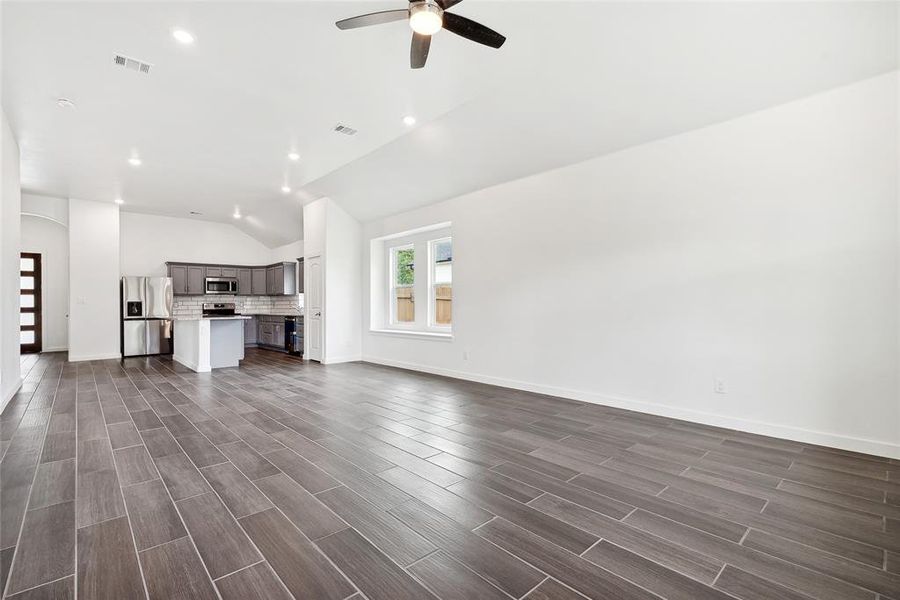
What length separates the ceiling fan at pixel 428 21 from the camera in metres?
2.34

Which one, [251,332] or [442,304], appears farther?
[251,332]

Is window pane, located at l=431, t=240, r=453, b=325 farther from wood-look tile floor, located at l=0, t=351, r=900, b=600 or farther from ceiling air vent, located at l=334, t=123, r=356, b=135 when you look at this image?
wood-look tile floor, located at l=0, t=351, r=900, b=600

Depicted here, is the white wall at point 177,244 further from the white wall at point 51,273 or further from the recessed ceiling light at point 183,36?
the recessed ceiling light at point 183,36

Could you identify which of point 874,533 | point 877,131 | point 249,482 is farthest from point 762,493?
point 249,482

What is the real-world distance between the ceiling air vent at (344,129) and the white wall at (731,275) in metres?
1.97

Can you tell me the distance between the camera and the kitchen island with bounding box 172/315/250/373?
625 centimetres

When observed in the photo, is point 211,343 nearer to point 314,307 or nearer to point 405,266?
point 314,307

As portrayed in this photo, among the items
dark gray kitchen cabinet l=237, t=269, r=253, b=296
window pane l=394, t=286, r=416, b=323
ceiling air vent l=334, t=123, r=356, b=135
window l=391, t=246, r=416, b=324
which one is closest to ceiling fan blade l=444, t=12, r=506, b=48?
ceiling air vent l=334, t=123, r=356, b=135

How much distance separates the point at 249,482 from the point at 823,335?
13.2 feet

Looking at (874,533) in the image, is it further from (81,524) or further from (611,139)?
(81,524)

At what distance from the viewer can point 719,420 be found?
3.41 metres

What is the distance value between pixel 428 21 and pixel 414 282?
4613 millimetres

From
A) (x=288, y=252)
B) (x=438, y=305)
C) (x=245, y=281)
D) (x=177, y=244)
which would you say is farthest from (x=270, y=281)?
(x=438, y=305)

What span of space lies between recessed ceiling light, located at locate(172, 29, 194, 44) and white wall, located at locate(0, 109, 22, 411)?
248cm
